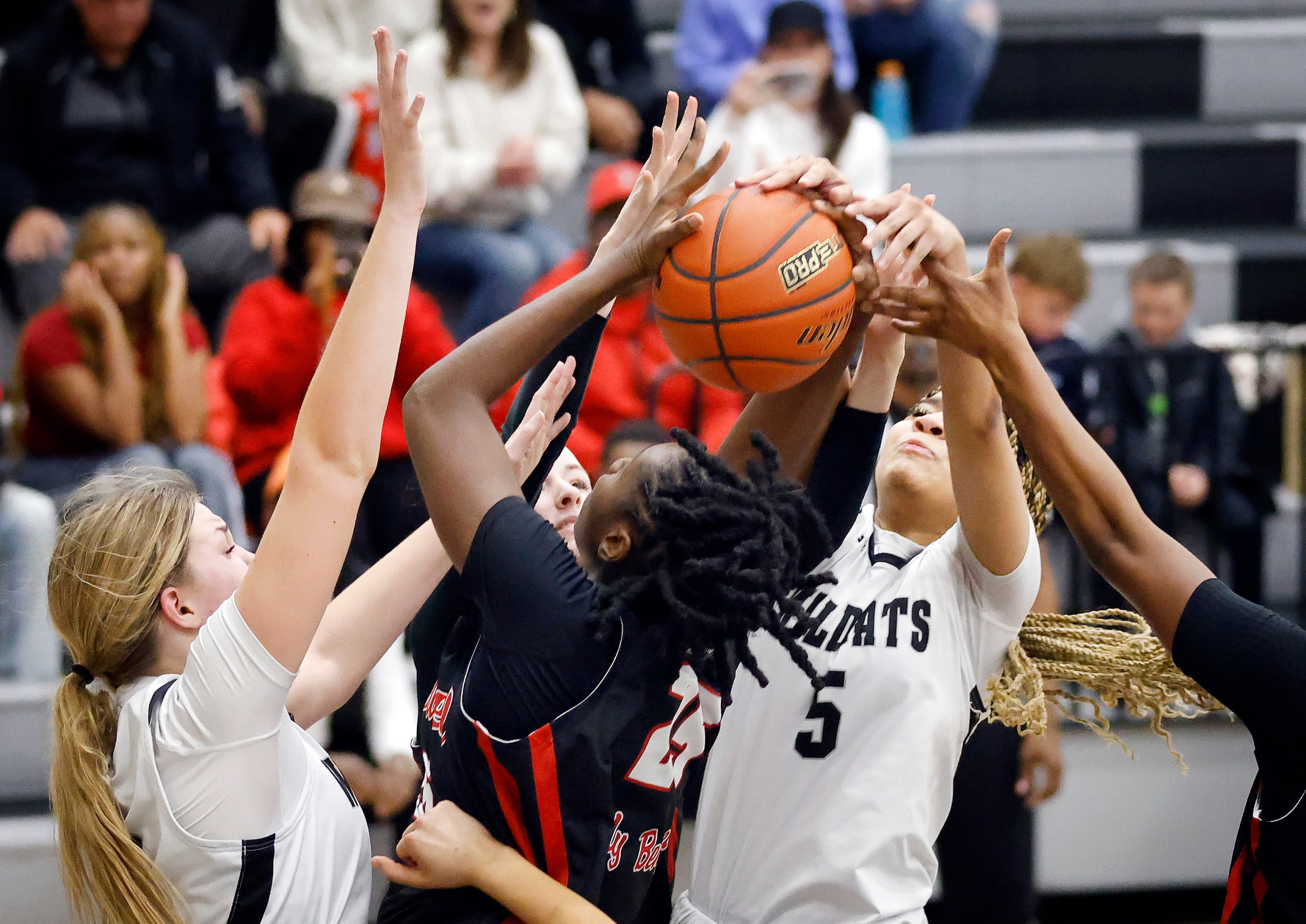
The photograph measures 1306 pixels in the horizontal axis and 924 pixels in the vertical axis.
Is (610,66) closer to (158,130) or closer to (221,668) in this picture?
(158,130)

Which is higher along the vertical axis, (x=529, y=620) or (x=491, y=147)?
(x=491, y=147)

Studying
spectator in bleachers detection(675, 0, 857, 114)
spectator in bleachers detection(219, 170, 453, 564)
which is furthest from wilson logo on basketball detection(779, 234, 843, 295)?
spectator in bleachers detection(675, 0, 857, 114)

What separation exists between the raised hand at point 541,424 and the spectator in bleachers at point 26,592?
232 centimetres

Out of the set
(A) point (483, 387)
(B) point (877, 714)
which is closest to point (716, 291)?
(A) point (483, 387)

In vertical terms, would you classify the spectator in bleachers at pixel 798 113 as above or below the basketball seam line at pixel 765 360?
above

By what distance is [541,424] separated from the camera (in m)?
2.09

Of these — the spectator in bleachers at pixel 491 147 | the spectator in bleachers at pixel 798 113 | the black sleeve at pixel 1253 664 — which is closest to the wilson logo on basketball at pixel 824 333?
the black sleeve at pixel 1253 664

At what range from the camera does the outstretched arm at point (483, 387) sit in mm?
1798

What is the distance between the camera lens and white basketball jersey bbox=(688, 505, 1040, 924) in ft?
6.79

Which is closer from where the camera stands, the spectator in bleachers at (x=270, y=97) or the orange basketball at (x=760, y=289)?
the orange basketball at (x=760, y=289)

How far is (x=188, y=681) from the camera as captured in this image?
1752mm

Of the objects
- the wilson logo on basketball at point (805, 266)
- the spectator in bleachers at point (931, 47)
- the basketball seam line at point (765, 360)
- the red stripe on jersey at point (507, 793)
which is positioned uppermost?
the spectator in bleachers at point (931, 47)

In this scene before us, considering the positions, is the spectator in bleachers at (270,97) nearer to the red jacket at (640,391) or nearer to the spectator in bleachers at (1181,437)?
the red jacket at (640,391)

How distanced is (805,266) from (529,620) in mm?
662
